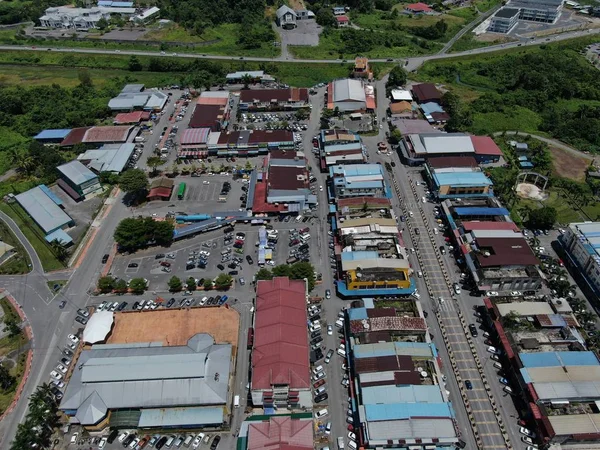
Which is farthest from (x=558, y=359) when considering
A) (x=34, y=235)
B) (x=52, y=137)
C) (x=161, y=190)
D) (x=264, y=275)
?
(x=52, y=137)

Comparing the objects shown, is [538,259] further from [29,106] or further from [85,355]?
[29,106]

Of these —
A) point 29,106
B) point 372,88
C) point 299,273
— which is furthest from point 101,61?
point 299,273

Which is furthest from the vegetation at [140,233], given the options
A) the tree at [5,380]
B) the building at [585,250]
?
the building at [585,250]

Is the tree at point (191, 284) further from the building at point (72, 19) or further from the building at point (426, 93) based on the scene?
the building at point (72, 19)

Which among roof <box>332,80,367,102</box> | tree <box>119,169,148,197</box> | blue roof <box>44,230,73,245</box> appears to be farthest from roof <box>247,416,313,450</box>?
roof <box>332,80,367,102</box>

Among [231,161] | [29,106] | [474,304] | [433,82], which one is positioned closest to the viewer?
[474,304]

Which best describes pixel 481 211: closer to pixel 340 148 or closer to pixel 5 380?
pixel 340 148
